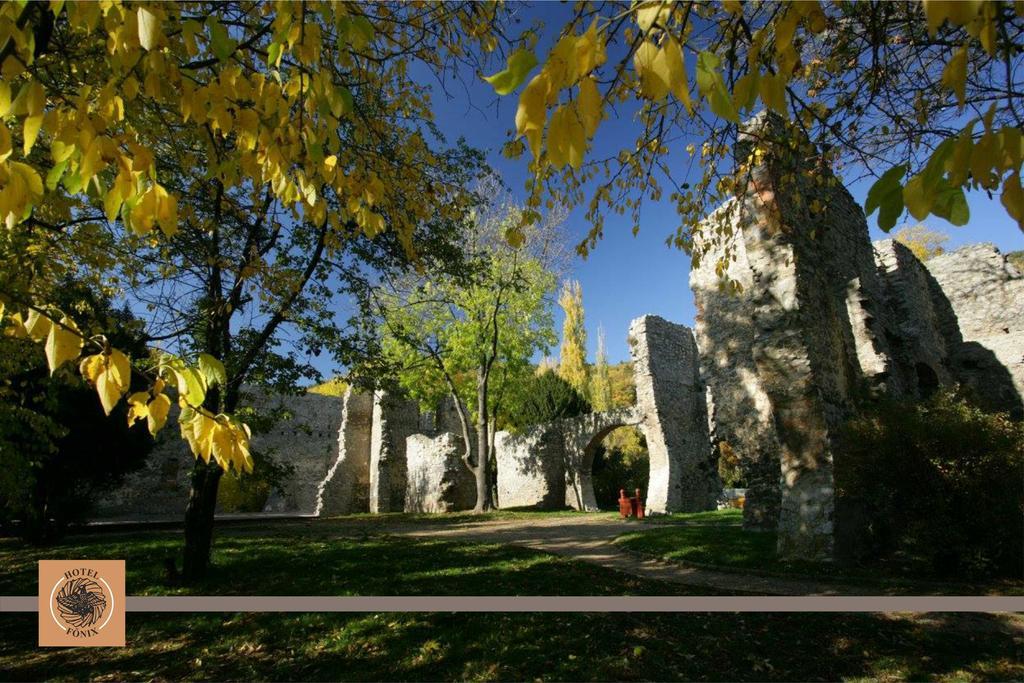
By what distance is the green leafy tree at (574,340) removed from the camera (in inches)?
1130

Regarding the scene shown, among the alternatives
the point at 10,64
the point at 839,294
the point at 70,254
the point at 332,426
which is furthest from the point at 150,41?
the point at 332,426

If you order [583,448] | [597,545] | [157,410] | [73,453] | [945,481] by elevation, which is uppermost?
[157,410]

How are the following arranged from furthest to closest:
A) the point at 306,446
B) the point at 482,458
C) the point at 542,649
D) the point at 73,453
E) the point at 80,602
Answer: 1. the point at 306,446
2. the point at 482,458
3. the point at 73,453
4. the point at 542,649
5. the point at 80,602

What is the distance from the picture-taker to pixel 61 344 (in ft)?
5.06

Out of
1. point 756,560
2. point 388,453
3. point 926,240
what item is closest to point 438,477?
point 388,453

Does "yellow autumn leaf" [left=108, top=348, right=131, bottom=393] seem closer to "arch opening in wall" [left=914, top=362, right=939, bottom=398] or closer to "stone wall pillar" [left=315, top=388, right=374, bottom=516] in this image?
"arch opening in wall" [left=914, top=362, right=939, bottom=398]

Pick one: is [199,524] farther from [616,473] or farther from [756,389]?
[616,473]

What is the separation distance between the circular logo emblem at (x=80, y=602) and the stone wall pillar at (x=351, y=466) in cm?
1558

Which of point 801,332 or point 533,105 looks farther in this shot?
point 801,332

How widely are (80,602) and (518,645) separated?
313 centimetres

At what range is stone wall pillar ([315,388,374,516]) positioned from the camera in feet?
63.2

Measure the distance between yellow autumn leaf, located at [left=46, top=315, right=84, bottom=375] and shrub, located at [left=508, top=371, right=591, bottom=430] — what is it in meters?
20.3

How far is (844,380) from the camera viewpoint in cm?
798

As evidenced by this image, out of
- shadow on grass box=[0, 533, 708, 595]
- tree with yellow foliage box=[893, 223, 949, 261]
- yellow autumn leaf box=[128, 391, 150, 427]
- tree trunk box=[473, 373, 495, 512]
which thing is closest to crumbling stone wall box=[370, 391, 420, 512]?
tree trunk box=[473, 373, 495, 512]
